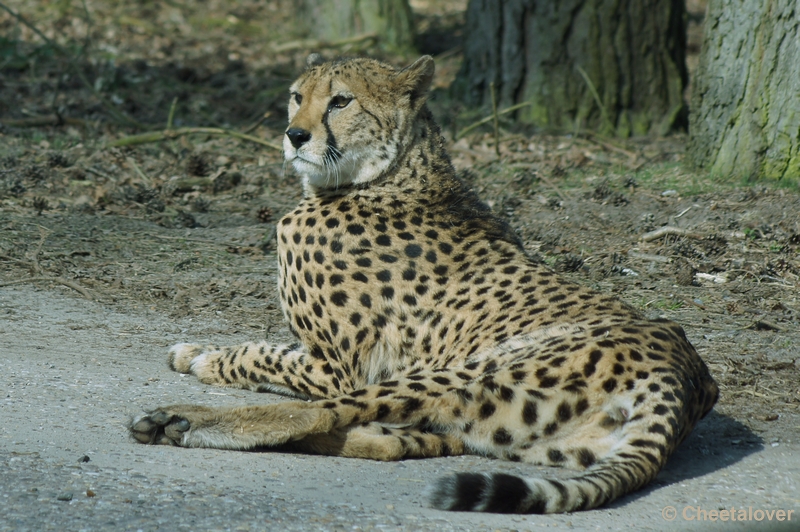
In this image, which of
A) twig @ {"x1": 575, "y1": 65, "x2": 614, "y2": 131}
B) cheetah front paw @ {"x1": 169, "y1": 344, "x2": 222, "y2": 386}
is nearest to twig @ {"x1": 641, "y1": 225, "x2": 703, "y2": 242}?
twig @ {"x1": 575, "y1": 65, "x2": 614, "y2": 131}

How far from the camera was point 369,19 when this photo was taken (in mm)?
12797

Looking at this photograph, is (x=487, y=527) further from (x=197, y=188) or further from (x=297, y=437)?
(x=197, y=188)

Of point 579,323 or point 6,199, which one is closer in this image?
point 579,323

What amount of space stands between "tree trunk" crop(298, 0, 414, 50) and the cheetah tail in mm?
10286

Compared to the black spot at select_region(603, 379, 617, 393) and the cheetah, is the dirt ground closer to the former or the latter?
the cheetah

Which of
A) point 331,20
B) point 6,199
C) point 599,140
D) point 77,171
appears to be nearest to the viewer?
point 6,199

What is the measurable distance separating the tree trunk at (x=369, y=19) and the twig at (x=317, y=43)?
0.17 m

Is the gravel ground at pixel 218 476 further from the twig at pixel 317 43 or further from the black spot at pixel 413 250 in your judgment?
the twig at pixel 317 43

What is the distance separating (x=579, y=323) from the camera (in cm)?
371

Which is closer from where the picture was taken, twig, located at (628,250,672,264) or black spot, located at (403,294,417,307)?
black spot, located at (403,294,417,307)

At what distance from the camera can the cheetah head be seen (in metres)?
4.43

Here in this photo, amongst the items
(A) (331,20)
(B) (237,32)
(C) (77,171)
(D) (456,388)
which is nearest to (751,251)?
(D) (456,388)

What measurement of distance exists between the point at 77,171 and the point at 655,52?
5.12 m

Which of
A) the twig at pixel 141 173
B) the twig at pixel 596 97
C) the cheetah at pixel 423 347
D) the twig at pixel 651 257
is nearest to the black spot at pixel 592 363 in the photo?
the cheetah at pixel 423 347
